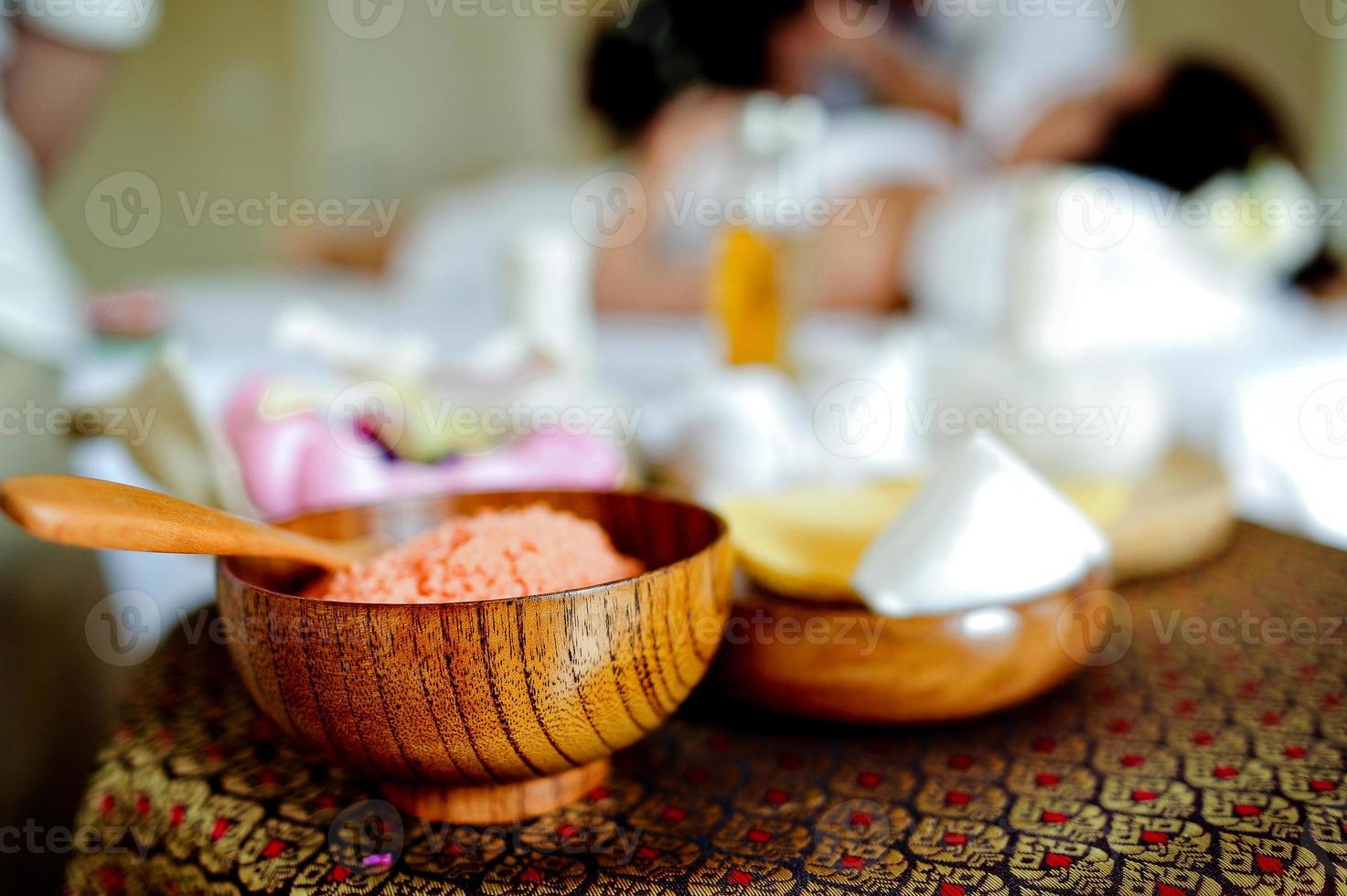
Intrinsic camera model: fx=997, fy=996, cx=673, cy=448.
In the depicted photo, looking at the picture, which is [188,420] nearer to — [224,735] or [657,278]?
[224,735]

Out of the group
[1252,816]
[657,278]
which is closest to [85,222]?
[657,278]

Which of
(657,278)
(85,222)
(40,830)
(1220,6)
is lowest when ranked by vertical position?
(40,830)

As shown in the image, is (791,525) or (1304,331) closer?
(791,525)

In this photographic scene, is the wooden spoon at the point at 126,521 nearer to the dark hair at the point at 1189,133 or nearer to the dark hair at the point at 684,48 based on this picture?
the dark hair at the point at 1189,133

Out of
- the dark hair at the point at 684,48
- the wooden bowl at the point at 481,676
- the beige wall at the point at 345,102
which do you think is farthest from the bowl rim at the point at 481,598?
the dark hair at the point at 684,48

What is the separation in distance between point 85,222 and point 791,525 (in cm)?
397

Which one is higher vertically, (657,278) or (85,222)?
(85,222)

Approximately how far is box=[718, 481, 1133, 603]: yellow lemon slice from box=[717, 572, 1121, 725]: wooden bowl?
14 mm

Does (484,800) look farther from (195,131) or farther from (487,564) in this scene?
(195,131)

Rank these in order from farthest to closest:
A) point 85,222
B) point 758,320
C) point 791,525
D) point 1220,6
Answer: point 85,222 < point 1220,6 < point 758,320 < point 791,525

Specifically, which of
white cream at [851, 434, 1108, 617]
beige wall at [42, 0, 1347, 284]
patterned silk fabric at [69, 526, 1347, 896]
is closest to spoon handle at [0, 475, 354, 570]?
patterned silk fabric at [69, 526, 1347, 896]

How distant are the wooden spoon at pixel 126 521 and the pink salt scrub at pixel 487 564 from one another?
3 cm

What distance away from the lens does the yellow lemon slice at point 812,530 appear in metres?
0.41

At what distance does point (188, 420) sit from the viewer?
51 centimetres
